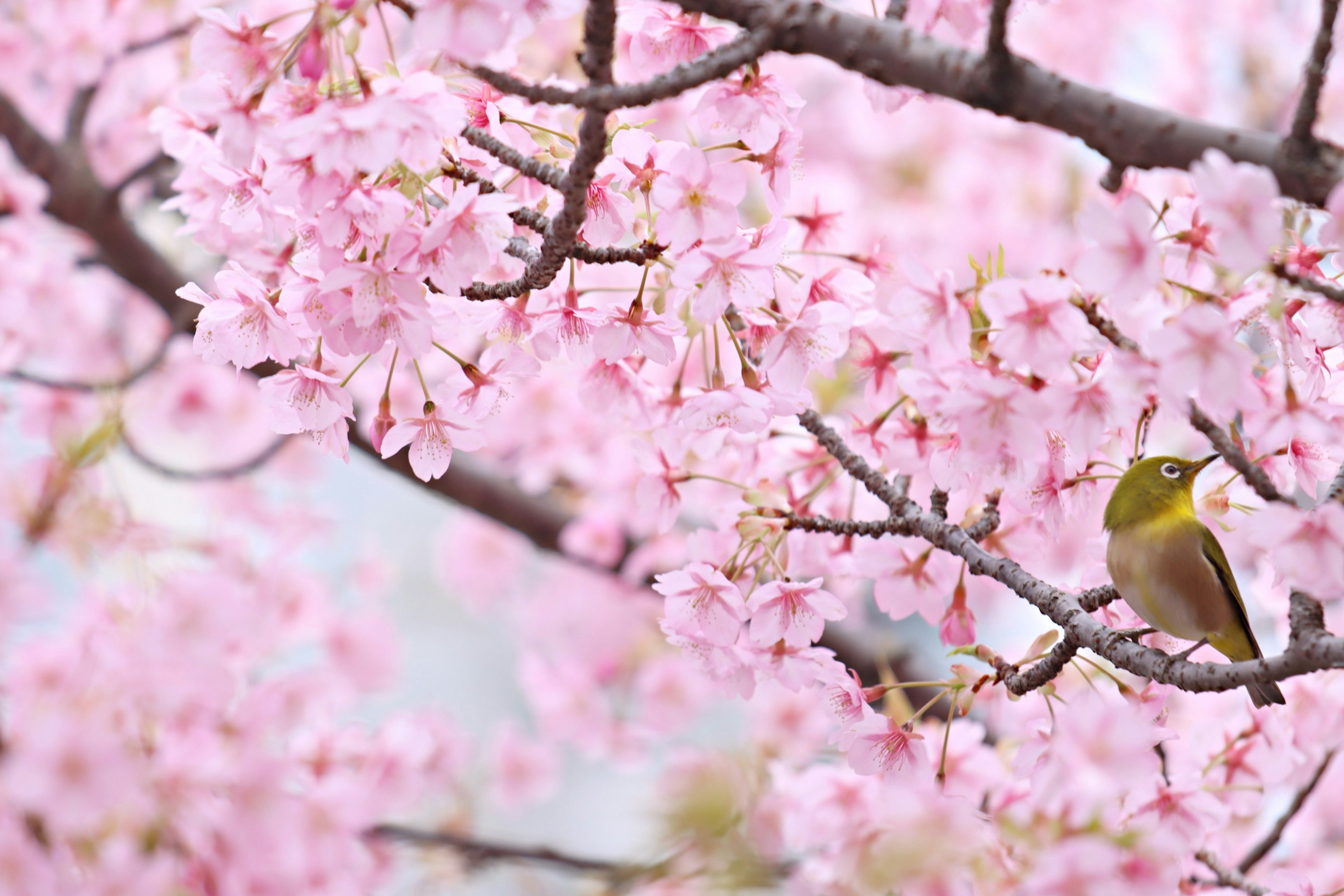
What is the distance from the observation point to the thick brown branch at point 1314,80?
54cm

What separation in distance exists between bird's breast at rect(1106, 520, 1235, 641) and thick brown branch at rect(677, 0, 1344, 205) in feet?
1.01

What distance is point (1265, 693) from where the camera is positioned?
685 mm

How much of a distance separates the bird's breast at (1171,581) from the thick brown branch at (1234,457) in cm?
12

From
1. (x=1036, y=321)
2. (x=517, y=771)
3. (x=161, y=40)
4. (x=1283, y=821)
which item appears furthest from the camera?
(x=517, y=771)

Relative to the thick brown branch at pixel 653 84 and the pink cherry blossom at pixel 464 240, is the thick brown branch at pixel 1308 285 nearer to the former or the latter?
the thick brown branch at pixel 653 84

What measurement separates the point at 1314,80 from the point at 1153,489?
1.18ft

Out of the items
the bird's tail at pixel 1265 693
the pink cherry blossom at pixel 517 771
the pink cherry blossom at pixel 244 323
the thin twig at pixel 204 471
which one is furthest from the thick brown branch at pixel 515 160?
the pink cherry blossom at pixel 517 771

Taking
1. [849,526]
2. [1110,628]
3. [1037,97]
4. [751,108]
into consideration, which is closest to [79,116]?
[751,108]

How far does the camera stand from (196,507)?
10.6 feet

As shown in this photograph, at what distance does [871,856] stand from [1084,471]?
0.50m

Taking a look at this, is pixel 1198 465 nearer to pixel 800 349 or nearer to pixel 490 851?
pixel 800 349

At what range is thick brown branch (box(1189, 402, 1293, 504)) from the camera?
0.60m

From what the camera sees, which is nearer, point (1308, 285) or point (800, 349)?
point (1308, 285)

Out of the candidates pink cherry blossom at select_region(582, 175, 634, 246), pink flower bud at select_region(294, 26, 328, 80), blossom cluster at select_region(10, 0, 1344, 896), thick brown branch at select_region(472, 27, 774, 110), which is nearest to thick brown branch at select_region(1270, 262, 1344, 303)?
blossom cluster at select_region(10, 0, 1344, 896)
